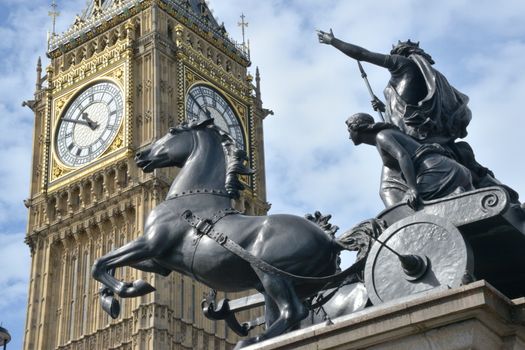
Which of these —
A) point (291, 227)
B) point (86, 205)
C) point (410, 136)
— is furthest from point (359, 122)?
point (86, 205)

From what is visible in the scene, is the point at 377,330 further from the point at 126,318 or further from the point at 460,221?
the point at 126,318

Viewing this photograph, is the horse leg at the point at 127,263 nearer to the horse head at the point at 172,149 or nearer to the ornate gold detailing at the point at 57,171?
the horse head at the point at 172,149

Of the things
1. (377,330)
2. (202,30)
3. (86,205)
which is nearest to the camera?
(377,330)

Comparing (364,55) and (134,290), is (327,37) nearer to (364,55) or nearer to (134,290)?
(364,55)

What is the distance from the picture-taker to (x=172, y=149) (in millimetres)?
10320

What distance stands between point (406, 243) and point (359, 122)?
1790mm

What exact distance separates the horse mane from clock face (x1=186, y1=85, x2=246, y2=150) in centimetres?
3915

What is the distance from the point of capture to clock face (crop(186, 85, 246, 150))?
49.8m

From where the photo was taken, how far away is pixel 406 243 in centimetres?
830

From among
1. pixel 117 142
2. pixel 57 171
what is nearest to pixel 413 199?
pixel 117 142

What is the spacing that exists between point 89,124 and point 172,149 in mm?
39643

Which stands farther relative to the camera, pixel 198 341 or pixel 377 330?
pixel 198 341

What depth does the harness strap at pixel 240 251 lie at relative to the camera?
8742 millimetres

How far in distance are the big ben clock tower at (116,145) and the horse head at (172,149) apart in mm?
33713
